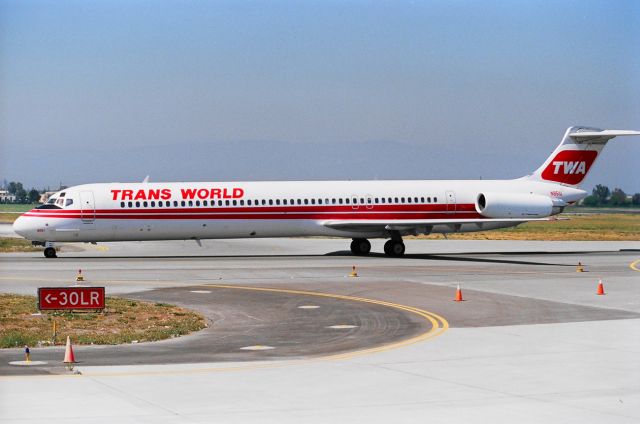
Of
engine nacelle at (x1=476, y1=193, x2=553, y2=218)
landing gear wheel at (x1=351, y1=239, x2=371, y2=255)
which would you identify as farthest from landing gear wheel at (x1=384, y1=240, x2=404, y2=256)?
engine nacelle at (x1=476, y1=193, x2=553, y2=218)

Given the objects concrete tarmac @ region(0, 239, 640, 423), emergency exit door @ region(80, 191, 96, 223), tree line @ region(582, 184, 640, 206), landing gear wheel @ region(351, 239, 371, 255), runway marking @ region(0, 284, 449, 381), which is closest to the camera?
concrete tarmac @ region(0, 239, 640, 423)

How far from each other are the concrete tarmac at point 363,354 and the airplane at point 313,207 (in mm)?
5809

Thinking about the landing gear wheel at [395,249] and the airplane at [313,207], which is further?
the landing gear wheel at [395,249]

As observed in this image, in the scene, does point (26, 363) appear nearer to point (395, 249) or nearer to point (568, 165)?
point (395, 249)

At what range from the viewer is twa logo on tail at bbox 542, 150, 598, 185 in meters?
51.0

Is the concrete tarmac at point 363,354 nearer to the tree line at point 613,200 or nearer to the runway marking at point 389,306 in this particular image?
the runway marking at point 389,306

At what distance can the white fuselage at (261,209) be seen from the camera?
4425 cm

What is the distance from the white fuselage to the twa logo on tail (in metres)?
0.96

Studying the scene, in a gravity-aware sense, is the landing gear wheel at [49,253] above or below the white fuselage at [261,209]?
below

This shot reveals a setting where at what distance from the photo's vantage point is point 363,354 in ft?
62.0

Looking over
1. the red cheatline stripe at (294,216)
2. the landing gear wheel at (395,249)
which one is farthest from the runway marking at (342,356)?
the landing gear wheel at (395,249)

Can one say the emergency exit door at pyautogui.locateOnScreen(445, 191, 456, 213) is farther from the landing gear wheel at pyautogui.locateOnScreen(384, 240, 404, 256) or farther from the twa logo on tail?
the twa logo on tail

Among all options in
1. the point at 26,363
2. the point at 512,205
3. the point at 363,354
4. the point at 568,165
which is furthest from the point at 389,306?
the point at 568,165

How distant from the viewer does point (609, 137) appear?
166 ft
